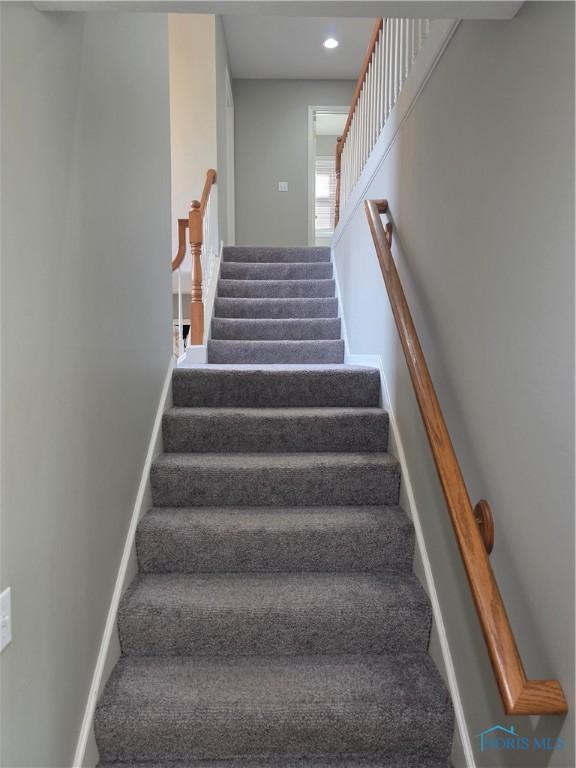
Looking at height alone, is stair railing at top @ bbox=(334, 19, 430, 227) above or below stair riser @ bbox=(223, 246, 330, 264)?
above

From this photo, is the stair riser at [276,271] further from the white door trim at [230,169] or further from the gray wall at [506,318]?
the gray wall at [506,318]

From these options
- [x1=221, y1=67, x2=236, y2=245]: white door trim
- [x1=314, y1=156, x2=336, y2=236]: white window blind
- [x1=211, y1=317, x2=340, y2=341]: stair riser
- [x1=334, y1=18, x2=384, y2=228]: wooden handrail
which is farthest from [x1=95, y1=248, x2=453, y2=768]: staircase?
[x1=314, y1=156, x2=336, y2=236]: white window blind

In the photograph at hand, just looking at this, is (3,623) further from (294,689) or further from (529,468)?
(529,468)

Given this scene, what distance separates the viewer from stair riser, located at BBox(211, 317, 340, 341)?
145 inches

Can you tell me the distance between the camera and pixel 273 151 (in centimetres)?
626

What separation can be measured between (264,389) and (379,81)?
172 centimetres

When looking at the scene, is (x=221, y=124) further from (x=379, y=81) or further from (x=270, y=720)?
(x=270, y=720)

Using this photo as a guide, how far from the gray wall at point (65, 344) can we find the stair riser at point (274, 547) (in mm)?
192

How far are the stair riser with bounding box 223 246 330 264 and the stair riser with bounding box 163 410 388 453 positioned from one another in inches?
110

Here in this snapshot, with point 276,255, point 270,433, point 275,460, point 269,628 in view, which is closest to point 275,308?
point 276,255

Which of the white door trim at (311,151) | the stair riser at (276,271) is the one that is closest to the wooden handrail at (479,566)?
the stair riser at (276,271)

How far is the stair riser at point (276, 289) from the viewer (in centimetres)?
419

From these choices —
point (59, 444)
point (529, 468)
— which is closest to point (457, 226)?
point (529, 468)

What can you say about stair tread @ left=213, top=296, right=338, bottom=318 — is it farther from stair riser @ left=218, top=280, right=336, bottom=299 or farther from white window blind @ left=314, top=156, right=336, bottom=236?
white window blind @ left=314, top=156, right=336, bottom=236
